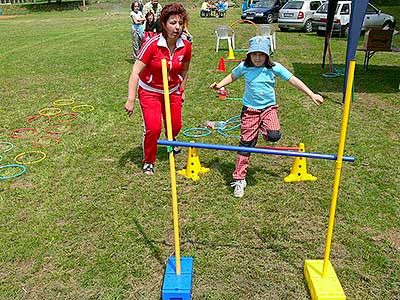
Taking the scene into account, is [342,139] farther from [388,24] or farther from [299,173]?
[388,24]

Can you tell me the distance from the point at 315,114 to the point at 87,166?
4440 millimetres

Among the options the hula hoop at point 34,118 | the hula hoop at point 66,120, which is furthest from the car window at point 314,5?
the hula hoop at point 34,118

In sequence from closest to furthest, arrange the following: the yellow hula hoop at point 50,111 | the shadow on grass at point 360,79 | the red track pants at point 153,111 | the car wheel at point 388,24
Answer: the red track pants at point 153,111 < the yellow hula hoop at point 50,111 < the shadow on grass at point 360,79 < the car wheel at point 388,24

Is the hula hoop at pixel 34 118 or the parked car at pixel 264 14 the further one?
the parked car at pixel 264 14

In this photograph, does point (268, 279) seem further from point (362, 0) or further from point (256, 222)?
point (362, 0)

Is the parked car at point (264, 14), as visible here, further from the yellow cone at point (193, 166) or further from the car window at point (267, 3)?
the yellow cone at point (193, 166)

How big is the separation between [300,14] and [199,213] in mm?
19677

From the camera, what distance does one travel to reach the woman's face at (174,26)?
4.14m

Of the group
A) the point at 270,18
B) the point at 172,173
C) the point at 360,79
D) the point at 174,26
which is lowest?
the point at 270,18

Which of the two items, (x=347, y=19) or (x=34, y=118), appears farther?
(x=347, y=19)

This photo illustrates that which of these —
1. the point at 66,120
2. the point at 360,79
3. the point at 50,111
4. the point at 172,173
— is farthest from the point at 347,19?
the point at 172,173

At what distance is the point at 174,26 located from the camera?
13.6 ft

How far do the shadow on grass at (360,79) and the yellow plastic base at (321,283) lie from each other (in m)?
6.75

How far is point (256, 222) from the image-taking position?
13.6ft
